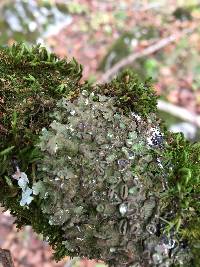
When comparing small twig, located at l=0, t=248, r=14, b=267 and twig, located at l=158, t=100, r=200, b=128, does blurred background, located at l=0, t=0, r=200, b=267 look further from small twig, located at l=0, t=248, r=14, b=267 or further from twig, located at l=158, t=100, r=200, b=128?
small twig, located at l=0, t=248, r=14, b=267

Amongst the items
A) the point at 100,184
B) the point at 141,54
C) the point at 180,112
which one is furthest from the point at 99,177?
the point at 141,54

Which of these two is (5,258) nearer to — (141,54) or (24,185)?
(24,185)

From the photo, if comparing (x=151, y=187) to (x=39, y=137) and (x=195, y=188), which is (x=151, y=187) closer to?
(x=195, y=188)

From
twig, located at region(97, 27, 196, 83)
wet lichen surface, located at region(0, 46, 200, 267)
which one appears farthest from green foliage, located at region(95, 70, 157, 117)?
twig, located at region(97, 27, 196, 83)

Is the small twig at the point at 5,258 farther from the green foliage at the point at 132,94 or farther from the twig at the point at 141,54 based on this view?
the twig at the point at 141,54

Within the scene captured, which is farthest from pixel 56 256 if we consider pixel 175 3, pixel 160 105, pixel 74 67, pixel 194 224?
pixel 175 3

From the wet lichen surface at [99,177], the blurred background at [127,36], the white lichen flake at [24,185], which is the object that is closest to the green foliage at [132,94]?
the wet lichen surface at [99,177]

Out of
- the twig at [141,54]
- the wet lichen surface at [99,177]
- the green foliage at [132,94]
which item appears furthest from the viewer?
the twig at [141,54]

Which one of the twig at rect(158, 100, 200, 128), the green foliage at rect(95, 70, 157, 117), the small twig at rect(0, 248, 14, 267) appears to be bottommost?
the small twig at rect(0, 248, 14, 267)
